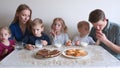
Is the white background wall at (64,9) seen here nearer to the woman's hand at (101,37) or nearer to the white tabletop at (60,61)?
the woman's hand at (101,37)

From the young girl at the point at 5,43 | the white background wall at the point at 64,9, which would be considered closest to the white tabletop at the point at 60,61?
the young girl at the point at 5,43

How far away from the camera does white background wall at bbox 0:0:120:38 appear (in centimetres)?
228

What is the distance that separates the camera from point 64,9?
230cm

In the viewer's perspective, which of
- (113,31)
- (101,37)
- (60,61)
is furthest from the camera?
(113,31)

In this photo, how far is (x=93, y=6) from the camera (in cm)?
228

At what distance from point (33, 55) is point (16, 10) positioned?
34.7 inches

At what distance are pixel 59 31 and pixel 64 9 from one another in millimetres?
286

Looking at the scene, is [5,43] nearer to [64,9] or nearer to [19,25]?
[19,25]

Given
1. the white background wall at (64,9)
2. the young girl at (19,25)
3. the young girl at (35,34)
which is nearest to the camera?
the young girl at (35,34)

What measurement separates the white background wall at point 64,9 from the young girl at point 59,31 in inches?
5.5

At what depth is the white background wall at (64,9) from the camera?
2275 millimetres

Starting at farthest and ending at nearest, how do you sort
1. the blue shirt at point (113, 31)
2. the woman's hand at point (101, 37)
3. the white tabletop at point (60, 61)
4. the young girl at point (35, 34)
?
the young girl at point (35, 34) < the blue shirt at point (113, 31) < the woman's hand at point (101, 37) < the white tabletop at point (60, 61)

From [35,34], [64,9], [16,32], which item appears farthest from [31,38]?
[64,9]

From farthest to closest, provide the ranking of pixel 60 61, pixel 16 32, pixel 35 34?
1. pixel 16 32
2. pixel 35 34
3. pixel 60 61
